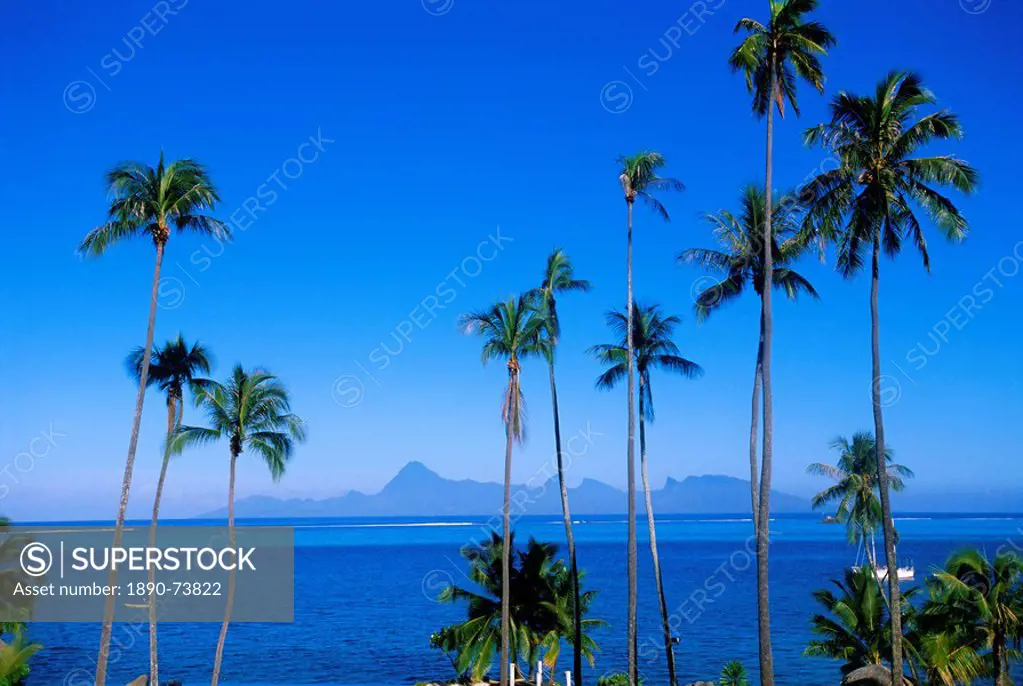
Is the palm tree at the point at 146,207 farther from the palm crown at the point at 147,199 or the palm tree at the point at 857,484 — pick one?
the palm tree at the point at 857,484

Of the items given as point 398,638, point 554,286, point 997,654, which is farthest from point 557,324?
point 398,638

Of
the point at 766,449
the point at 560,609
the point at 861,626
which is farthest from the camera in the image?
the point at 560,609

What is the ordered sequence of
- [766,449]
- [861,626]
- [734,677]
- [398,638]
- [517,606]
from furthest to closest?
1. [398,638]
2. [734,677]
3. [517,606]
4. [861,626]
5. [766,449]

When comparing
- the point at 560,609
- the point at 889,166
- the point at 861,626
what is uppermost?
the point at 889,166

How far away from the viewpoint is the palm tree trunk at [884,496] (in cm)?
2427

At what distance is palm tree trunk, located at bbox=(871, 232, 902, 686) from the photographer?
24.3 metres

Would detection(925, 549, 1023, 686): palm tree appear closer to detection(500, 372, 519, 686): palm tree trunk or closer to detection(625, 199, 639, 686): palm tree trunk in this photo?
detection(625, 199, 639, 686): palm tree trunk

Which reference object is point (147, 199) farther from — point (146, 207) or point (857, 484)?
point (857, 484)

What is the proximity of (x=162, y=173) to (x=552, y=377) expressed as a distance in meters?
18.2

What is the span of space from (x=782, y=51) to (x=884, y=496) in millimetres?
13053

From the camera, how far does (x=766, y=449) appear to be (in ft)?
81.1

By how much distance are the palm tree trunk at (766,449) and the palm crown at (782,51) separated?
0.26 m

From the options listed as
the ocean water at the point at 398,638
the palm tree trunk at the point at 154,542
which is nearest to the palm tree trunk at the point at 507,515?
the palm tree trunk at the point at 154,542

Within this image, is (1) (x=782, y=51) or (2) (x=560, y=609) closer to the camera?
(1) (x=782, y=51)
